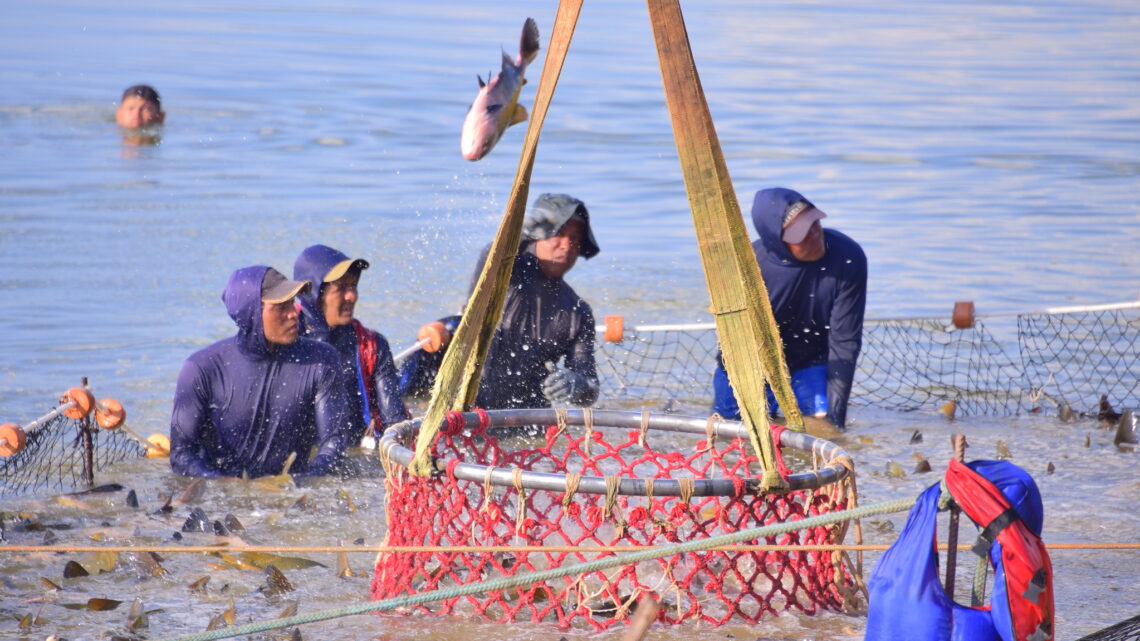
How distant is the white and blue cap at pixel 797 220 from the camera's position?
7.30 m

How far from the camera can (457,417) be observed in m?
4.88

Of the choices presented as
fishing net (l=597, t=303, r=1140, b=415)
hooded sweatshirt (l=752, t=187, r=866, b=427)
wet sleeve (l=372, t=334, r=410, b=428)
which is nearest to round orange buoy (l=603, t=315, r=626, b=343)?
fishing net (l=597, t=303, r=1140, b=415)

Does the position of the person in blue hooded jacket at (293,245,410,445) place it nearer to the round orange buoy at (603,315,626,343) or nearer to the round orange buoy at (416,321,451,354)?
the round orange buoy at (416,321,451,354)

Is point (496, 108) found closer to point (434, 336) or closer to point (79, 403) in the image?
point (434, 336)

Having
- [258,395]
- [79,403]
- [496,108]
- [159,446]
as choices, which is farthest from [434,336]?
[79,403]

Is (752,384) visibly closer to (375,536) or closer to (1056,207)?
(375,536)

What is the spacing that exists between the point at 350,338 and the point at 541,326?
1.07 meters

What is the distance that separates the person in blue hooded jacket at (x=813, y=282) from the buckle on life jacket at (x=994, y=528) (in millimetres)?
4065

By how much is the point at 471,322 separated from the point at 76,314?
681cm

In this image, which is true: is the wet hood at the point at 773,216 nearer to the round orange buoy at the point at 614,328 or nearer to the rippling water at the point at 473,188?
the round orange buoy at the point at 614,328

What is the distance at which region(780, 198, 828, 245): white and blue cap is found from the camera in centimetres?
730

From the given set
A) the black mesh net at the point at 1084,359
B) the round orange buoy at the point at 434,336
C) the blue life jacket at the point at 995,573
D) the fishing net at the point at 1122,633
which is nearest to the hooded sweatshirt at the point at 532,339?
the round orange buoy at the point at 434,336

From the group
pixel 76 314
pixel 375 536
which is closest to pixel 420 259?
pixel 76 314

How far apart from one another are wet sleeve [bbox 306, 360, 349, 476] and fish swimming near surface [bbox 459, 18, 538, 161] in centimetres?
121
